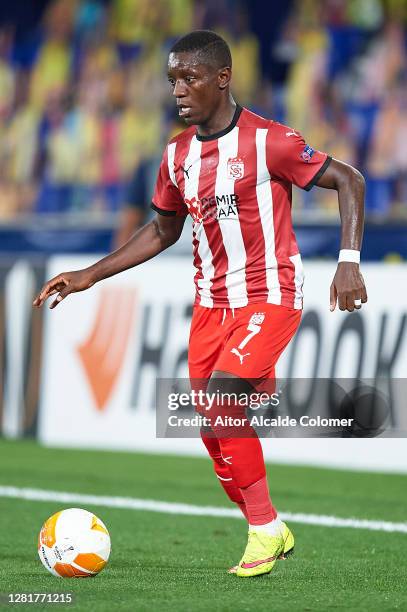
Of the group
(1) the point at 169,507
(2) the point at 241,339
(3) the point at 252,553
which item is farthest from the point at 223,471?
(1) the point at 169,507

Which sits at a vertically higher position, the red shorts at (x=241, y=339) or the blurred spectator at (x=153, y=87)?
the blurred spectator at (x=153, y=87)

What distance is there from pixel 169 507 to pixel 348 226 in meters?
3.19

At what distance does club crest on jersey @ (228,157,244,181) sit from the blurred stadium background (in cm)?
171

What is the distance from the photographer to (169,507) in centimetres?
787

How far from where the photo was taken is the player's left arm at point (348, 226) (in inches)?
196

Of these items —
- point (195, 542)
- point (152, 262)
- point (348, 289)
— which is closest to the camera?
point (348, 289)

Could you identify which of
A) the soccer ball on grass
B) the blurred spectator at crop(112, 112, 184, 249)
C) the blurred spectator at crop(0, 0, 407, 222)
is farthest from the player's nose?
the blurred spectator at crop(0, 0, 407, 222)

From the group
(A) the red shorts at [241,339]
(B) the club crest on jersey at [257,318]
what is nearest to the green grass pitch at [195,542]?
(A) the red shorts at [241,339]

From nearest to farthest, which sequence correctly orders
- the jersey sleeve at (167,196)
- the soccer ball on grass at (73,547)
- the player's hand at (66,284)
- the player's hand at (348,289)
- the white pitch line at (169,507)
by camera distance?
the player's hand at (348,289)
the soccer ball on grass at (73,547)
the player's hand at (66,284)
the jersey sleeve at (167,196)
the white pitch line at (169,507)

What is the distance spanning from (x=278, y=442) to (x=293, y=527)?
2.90m

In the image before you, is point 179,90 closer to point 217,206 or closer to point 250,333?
point 217,206

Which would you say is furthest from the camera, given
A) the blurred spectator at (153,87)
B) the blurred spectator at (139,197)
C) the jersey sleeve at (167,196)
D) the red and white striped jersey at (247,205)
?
the blurred spectator at (153,87)

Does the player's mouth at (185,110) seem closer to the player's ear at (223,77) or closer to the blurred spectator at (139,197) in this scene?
the player's ear at (223,77)

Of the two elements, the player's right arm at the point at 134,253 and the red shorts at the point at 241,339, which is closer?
the red shorts at the point at 241,339
